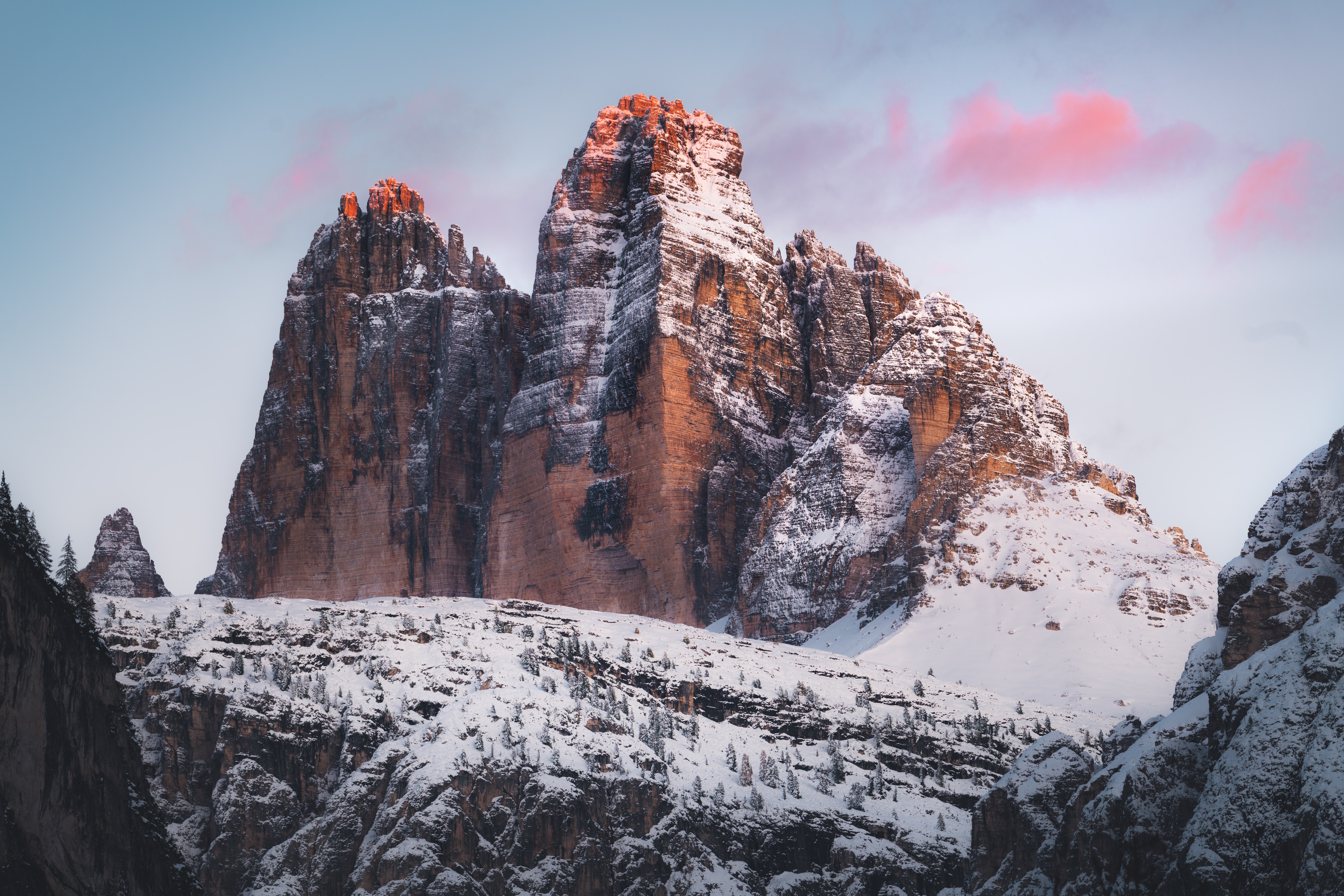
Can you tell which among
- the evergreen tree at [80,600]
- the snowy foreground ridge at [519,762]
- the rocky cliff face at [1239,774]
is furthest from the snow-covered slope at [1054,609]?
the evergreen tree at [80,600]

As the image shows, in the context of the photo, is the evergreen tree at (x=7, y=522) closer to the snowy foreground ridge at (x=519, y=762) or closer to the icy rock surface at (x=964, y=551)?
the snowy foreground ridge at (x=519, y=762)

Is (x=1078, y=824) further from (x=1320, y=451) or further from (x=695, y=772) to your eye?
(x=695, y=772)

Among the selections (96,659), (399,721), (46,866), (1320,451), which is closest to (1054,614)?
(399,721)

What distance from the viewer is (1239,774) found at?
64250 mm

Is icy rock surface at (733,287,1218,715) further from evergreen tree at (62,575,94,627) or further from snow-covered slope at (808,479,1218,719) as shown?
evergreen tree at (62,575,94,627)

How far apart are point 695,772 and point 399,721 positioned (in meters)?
22.4

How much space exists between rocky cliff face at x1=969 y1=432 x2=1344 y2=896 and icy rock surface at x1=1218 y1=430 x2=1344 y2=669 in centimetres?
8

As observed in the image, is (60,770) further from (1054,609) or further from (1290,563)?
(1054,609)

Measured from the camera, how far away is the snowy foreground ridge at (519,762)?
11344cm

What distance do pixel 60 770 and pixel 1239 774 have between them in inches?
1971

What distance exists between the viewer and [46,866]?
228ft

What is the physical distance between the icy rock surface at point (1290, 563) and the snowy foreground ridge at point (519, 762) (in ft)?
116

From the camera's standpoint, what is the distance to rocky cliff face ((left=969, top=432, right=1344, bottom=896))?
61031mm

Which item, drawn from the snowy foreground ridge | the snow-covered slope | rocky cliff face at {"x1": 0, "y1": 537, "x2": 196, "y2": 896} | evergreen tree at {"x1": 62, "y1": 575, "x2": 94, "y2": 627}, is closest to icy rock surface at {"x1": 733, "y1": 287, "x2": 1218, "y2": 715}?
the snow-covered slope
